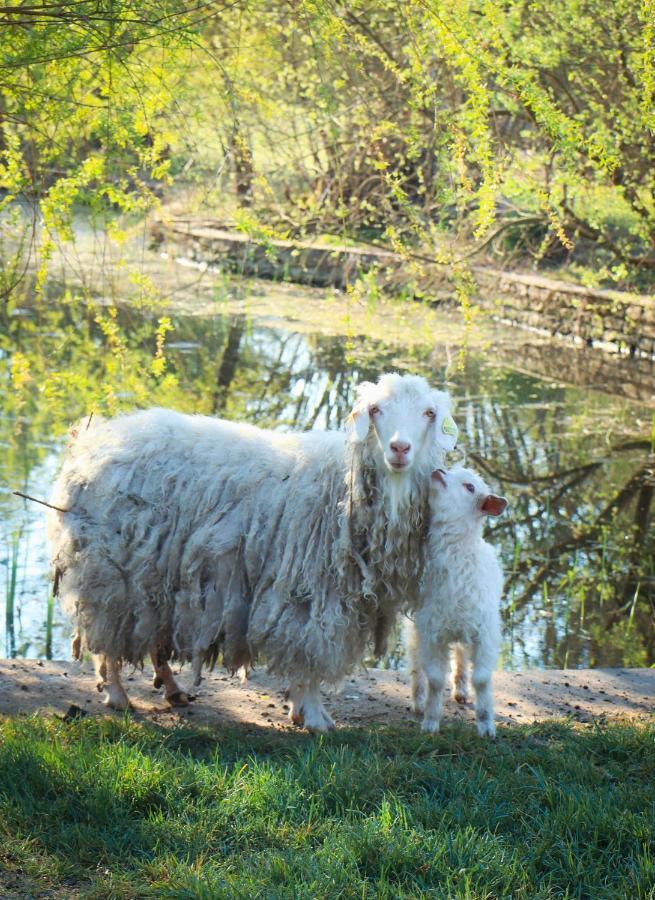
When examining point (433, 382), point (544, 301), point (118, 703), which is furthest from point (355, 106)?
point (544, 301)

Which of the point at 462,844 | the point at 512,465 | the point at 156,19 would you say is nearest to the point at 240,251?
the point at 512,465

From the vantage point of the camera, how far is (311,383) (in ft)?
42.4

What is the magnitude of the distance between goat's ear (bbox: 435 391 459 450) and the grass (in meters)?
1.17

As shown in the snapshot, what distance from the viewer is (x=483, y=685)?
178 inches

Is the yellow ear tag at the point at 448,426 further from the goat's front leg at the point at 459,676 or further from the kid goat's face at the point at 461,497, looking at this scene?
the goat's front leg at the point at 459,676

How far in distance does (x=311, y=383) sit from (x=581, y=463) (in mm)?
3618

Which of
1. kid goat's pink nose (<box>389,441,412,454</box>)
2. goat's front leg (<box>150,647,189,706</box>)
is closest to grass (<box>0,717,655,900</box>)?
goat's front leg (<box>150,647,189,706</box>)

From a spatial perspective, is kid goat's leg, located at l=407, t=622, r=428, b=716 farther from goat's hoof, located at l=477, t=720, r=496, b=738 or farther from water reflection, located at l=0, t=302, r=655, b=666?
water reflection, located at l=0, t=302, r=655, b=666

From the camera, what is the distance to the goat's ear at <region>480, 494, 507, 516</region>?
15.0 ft

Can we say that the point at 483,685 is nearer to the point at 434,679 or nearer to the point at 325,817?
the point at 434,679

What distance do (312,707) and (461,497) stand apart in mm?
1064

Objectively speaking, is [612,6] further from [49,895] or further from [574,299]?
[49,895]

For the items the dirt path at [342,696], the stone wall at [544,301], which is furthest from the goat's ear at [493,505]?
the stone wall at [544,301]

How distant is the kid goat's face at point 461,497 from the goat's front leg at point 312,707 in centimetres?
91
